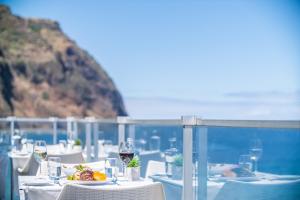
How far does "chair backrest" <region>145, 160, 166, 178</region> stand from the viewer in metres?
4.09

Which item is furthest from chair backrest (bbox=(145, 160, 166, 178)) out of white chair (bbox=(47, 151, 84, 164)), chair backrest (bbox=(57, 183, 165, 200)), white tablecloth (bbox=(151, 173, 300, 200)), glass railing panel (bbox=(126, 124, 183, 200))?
chair backrest (bbox=(57, 183, 165, 200))

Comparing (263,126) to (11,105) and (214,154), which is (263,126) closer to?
(214,154)

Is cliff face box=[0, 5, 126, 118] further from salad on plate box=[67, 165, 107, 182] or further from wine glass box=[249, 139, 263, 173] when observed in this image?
wine glass box=[249, 139, 263, 173]

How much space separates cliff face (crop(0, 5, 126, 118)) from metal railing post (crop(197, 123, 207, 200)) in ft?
129

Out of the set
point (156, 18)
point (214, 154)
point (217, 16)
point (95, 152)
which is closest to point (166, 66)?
point (156, 18)

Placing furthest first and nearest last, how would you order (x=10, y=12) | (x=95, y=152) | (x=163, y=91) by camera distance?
(x=10, y=12)
(x=163, y=91)
(x=95, y=152)

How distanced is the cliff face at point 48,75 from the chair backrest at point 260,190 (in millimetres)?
39592

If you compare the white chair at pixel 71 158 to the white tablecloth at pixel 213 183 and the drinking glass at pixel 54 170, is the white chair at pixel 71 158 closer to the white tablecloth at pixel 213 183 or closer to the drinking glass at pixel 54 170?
the white tablecloth at pixel 213 183

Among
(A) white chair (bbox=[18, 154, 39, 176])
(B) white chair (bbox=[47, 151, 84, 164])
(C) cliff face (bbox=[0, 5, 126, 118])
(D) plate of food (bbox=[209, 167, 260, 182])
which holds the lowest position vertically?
(A) white chair (bbox=[18, 154, 39, 176])

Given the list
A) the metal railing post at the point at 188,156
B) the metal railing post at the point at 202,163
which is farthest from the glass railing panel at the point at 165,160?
the metal railing post at the point at 202,163

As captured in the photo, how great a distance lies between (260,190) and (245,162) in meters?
0.23

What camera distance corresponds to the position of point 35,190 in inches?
113

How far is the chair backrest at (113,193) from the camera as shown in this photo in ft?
7.75

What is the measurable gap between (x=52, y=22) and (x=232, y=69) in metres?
16.6
